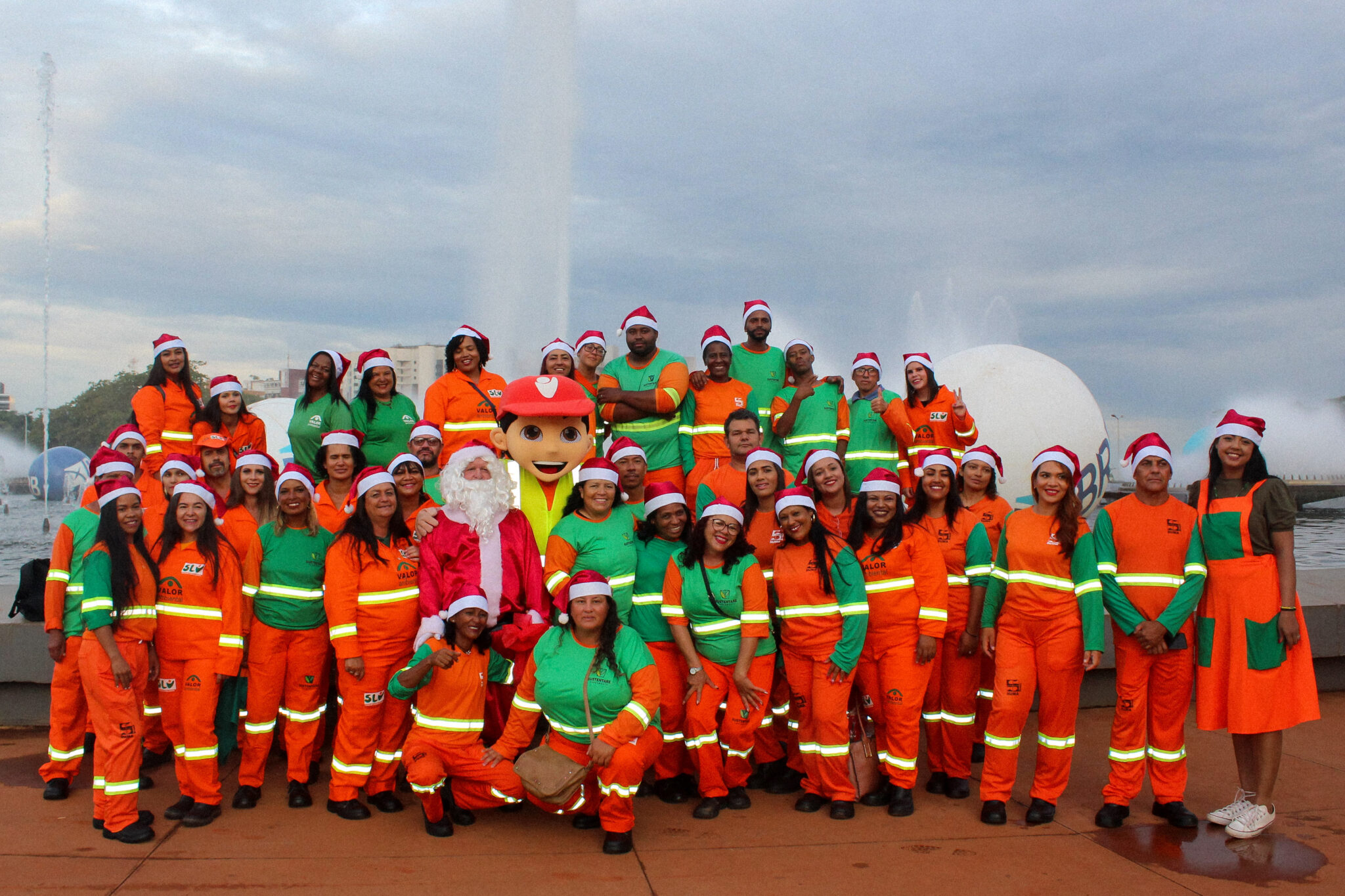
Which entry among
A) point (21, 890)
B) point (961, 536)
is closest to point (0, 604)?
point (21, 890)

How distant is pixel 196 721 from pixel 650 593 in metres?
2.45

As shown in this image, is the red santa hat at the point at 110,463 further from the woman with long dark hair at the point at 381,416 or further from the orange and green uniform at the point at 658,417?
the orange and green uniform at the point at 658,417

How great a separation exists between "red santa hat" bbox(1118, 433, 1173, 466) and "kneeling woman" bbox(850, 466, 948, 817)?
1135 mm

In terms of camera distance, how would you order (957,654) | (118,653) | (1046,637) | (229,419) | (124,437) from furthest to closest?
(229,419) < (124,437) < (957,654) < (1046,637) < (118,653)

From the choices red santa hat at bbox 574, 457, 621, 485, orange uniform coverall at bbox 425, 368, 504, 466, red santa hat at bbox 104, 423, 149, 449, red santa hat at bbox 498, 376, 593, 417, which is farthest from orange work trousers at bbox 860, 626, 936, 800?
red santa hat at bbox 104, 423, 149, 449

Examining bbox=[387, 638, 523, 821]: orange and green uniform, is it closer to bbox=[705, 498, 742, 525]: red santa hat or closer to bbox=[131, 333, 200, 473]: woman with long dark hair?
bbox=[705, 498, 742, 525]: red santa hat

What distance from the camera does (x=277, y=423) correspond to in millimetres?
17391

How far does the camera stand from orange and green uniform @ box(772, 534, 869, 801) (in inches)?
208

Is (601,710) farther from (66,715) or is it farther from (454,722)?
(66,715)

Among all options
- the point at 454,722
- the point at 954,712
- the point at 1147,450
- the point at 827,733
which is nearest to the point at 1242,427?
the point at 1147,450

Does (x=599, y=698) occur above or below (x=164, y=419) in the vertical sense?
below

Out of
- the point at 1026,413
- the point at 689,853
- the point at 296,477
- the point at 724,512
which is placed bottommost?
the point at 689,853

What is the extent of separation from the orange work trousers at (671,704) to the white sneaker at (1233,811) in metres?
2.79

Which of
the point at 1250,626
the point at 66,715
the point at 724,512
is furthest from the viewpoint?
the point at 66,715
